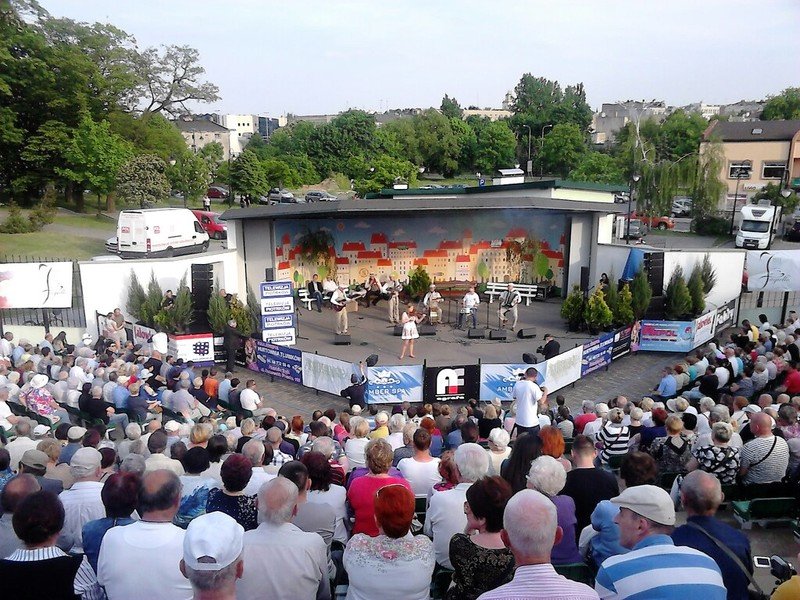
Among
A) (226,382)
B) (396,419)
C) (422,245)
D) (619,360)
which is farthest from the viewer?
(422,245)

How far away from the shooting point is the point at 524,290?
22.5 meters

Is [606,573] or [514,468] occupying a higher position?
[606,573]

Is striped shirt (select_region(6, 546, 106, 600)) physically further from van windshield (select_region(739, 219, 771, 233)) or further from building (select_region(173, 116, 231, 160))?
building (select_region(173, 116, 231, 160))

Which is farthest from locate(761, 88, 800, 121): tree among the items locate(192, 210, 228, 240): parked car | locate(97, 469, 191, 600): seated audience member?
locate(97, 469, 191, 600): seated audience member

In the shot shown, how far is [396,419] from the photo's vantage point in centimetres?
819

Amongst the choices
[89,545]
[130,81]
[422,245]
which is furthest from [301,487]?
[130,81]

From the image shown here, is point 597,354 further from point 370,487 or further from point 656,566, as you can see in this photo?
point 656,566

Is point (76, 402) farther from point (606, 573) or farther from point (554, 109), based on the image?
point (554, 109)

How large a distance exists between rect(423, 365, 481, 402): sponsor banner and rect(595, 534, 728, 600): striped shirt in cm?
983

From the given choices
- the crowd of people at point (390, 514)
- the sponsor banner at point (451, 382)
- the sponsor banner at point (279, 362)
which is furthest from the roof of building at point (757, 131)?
the crowd of people at point (390, 514)

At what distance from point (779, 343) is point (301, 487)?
40.9 ft

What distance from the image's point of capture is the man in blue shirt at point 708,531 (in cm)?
359

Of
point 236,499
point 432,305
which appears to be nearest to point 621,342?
point 432,305

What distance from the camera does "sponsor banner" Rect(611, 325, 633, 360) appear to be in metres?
15.8
